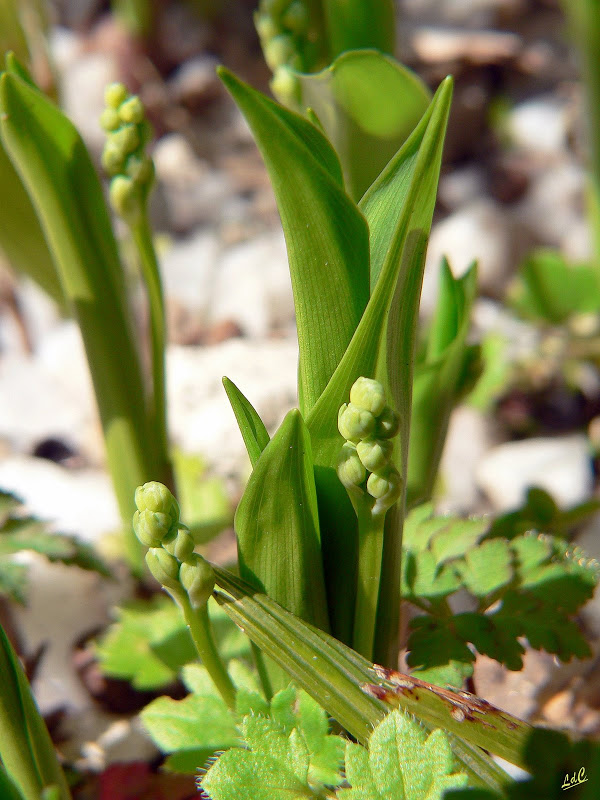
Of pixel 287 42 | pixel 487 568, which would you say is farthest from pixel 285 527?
pixel 287 42

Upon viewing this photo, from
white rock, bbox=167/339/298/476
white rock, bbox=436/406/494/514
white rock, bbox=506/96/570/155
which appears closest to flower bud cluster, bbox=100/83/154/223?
white rock, bbox=167/339/298/476

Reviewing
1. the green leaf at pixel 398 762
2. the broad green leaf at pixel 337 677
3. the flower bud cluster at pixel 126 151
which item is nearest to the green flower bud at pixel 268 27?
the flower bud cluster at pixel 126 151

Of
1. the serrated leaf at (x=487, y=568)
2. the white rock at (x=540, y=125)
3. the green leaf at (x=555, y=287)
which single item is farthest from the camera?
the white rock at (x=540, y=125)

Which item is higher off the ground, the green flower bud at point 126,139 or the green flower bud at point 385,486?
the green flower bud at point 126,139

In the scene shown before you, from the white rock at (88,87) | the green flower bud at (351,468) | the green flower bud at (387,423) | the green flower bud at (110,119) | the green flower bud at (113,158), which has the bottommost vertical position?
the green flower bud at (351,468)

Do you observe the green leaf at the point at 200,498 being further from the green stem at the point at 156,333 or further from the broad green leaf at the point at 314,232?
the broad green leaf at the point at 314,232

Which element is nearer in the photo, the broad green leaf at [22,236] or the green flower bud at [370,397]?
the green flower bud at [370,397]

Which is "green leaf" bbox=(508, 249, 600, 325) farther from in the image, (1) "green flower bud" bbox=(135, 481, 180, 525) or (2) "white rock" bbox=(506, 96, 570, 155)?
(1) "green flower bud" bbox=(135, 481, 180, 525)

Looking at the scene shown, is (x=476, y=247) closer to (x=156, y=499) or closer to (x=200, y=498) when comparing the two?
(x=200, y=498)
